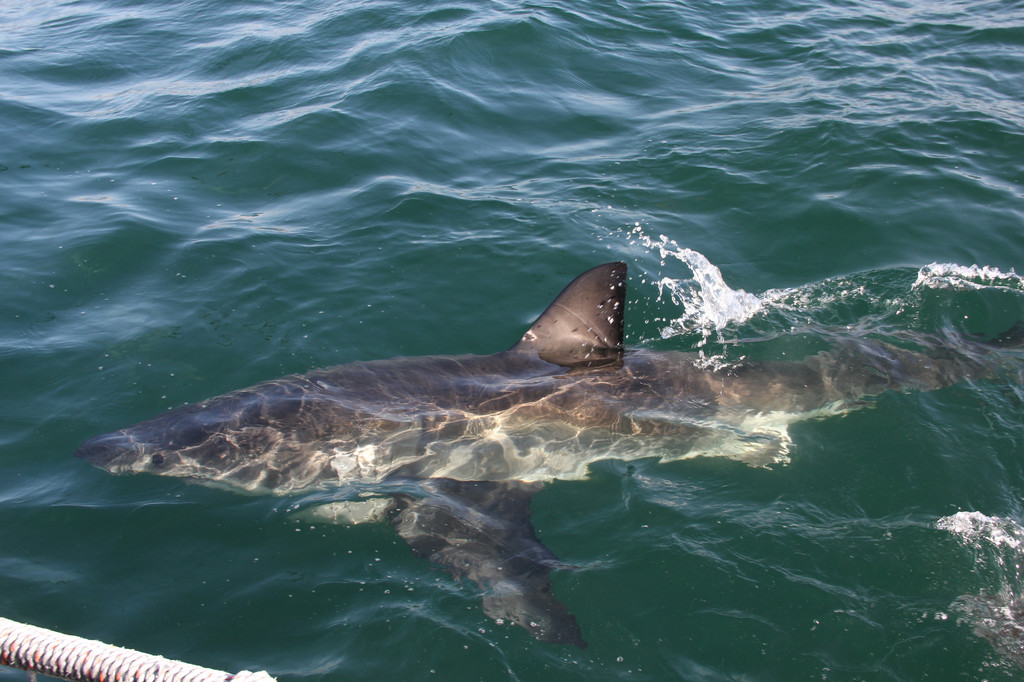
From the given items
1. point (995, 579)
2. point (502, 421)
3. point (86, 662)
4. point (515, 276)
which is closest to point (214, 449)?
point (502, 421)

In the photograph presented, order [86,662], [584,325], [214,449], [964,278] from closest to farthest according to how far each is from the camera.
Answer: [86,662] < [214,449] < [584,325] < [964,278]

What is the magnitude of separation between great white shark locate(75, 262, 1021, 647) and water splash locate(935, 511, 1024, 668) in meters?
1.56

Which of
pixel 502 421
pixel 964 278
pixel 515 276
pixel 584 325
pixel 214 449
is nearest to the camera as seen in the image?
pixel 214 449

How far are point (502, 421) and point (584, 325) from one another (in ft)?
3.88

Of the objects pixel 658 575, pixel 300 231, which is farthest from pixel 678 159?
pixel 658 575

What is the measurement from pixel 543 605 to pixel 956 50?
14.7 metres

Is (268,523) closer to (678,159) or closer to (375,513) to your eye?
(375,513)

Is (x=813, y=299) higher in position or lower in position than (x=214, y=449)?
higher

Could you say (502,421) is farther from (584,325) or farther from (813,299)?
(813,299)

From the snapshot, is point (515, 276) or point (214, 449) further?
point (515, 276)

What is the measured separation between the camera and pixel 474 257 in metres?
9.55

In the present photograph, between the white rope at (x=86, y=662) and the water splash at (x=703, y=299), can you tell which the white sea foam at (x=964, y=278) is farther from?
the white rope at (x=86, y=662)

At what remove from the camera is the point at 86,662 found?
3.12m

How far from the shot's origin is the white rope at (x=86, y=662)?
121 inches
